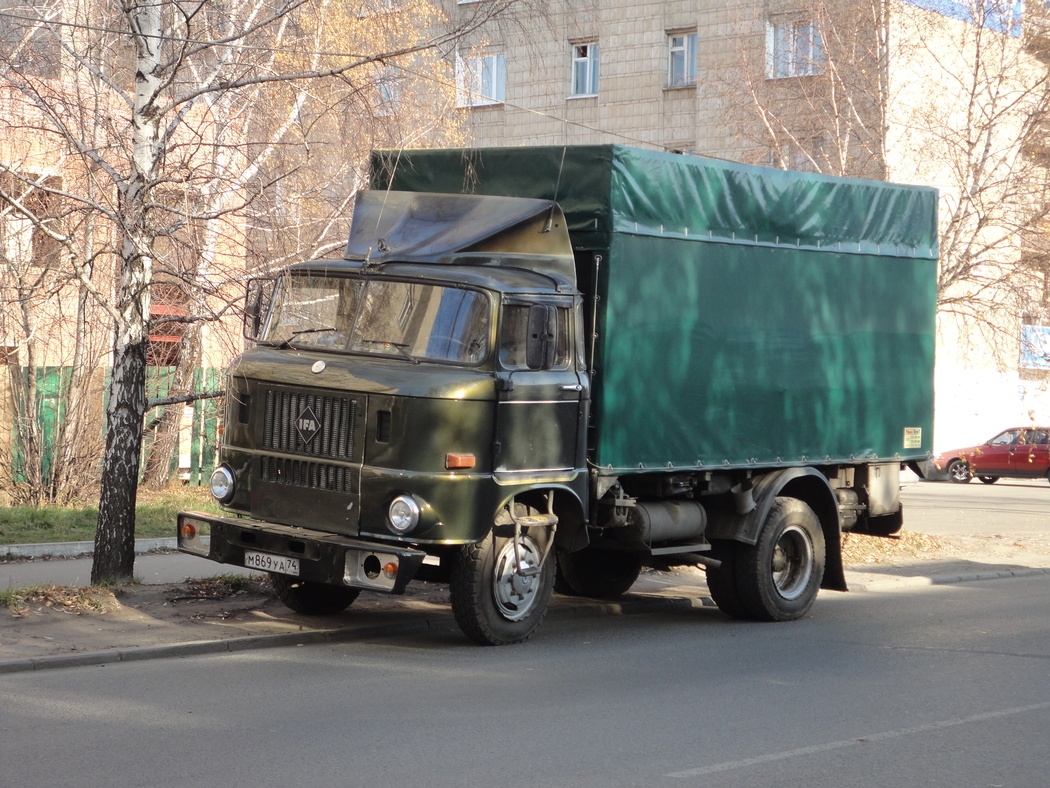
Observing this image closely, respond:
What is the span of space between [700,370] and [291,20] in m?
4.69

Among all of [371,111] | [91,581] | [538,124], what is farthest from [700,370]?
[538,124]

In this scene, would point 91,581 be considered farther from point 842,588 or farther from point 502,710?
point 842,588

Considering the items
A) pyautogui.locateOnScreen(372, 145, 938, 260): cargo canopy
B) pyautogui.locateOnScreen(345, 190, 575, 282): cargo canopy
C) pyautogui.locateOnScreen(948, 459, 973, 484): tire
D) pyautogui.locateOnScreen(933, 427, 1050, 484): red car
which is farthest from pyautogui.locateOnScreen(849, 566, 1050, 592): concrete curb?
pyautogui.locateOnScreen(948, 459, 973, 484): tire

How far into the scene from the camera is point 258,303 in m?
10.2

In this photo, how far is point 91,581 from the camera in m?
10.7

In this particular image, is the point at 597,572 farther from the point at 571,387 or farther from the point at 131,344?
the point at 131,344

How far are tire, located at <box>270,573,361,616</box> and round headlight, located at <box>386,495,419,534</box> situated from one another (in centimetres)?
153

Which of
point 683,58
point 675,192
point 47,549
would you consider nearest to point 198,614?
point 47,549

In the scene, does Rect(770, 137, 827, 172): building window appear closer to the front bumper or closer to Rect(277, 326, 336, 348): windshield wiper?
Rect(277, 326, 336, 348): windshield wiper

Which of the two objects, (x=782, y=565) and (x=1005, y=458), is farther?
(x=1005, y=458)

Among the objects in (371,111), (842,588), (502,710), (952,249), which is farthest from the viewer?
(952,249)

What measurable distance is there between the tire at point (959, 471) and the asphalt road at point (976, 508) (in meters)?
0.34

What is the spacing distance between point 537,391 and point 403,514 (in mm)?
1332

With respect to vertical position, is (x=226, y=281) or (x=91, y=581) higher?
(x=226, y=281)
